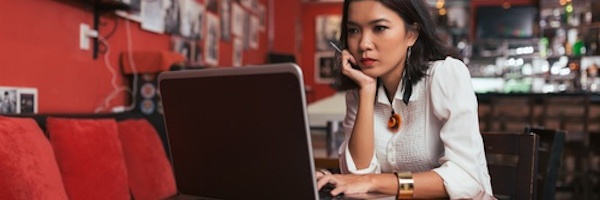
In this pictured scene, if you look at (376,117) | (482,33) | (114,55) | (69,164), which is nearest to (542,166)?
(376,117)

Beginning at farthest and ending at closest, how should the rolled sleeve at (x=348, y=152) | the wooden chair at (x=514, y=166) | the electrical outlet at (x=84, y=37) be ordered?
the electrical outlet at (x=84, y=37) < the wooden chair at (x=514, y=166) < the rolled sleeve at (x=348, y=152)

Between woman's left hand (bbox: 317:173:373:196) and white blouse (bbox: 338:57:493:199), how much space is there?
170 millimetres

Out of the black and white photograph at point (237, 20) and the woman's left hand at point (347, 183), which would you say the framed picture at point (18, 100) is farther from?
the black and white photograph at point (237, 20)

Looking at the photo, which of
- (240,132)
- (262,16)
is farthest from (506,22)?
(240,132)

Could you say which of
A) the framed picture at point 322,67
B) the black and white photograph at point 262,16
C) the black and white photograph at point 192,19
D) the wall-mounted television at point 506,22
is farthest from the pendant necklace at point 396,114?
the framed picture at point 322,67

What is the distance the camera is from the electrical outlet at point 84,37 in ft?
10.2

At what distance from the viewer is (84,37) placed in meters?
3.14

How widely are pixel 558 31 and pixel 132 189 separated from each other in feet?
22.6

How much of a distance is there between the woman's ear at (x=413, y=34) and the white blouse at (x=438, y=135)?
0.24ft

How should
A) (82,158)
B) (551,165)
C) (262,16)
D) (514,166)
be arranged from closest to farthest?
(514,166), (551,165), (82,158), (262,16)

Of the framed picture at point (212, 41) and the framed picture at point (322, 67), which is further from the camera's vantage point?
the framed picture at point (322, 67)

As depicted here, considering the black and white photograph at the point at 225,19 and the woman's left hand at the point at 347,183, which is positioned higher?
the black and white photograph at the point at 225,19

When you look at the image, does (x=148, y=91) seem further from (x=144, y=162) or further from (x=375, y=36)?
(x=375, y=36)

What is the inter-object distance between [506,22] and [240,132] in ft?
29.0
